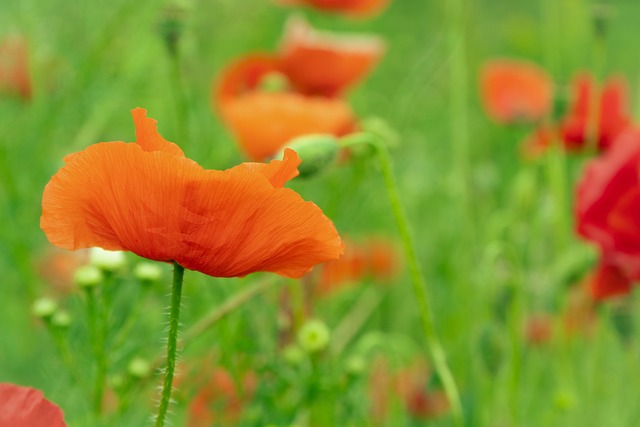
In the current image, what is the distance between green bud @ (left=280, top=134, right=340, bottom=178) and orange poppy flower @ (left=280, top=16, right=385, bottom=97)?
0.51m

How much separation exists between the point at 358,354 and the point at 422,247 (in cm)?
80

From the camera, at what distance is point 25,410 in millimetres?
444

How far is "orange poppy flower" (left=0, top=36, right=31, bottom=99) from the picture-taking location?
1.29 m

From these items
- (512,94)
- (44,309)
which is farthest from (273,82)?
(512,94)

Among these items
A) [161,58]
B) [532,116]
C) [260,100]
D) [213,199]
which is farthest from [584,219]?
[532,116]

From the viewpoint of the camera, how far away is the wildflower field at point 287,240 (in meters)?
0.47

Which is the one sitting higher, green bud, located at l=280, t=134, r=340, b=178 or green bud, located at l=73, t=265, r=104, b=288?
green bud, located at l=280, t=134, r=340, b=178

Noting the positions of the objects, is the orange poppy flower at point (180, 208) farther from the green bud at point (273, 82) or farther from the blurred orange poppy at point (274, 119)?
the green bud at point (273, 82)

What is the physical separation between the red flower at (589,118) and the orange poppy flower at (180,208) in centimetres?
65

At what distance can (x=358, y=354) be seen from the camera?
85 centimetres

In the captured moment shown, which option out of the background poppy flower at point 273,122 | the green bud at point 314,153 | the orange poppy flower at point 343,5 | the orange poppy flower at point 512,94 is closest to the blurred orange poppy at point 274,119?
the background poppy flower at point 273,122

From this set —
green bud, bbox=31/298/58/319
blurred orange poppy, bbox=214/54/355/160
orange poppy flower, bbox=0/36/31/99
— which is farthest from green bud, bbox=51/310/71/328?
orange poppy flower, bbox=0/36/31/99

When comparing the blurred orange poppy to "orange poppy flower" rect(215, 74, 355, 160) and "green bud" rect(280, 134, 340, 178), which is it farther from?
"green bud" rect(280, 134, 340, 178)

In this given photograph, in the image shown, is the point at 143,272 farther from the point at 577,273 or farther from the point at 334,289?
the point at 334,289
